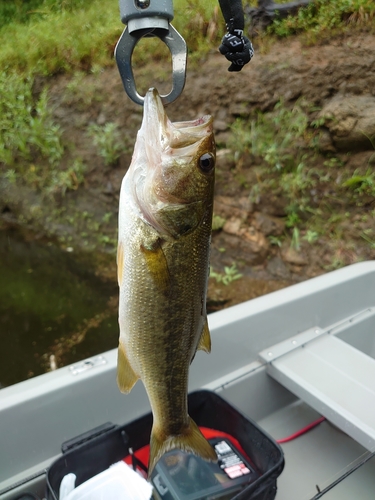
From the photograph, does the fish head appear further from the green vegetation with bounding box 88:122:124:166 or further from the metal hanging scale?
the green vegetation with bounding box 88:122:124:166

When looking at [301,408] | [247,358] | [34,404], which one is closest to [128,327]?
[34,404]

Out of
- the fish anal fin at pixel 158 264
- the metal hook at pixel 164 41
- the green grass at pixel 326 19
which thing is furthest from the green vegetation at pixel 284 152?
the metal hook at pixel 164 41

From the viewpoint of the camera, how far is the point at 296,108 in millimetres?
5105

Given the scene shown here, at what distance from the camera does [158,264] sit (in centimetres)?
118

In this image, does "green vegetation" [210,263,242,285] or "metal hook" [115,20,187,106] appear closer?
"metal hook" [115,20,187,106]

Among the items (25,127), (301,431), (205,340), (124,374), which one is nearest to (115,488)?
(124,374)

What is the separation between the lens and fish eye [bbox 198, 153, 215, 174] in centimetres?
119

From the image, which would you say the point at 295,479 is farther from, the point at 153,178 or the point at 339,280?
the point at 153,178

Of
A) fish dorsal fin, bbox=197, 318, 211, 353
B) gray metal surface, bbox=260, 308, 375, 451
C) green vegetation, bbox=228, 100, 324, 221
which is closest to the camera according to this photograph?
fish dorsal fin, bbox=197, 318, 211, 353

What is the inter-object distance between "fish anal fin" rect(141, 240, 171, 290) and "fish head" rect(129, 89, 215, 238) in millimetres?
52

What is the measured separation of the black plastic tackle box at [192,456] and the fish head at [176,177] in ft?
3.09

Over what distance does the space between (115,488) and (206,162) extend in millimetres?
1133

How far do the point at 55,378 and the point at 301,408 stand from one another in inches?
55.0

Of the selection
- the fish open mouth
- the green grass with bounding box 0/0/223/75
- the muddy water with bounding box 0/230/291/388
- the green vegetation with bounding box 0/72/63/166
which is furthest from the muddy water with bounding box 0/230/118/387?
the green grass with bounding box 0/0/223/75
